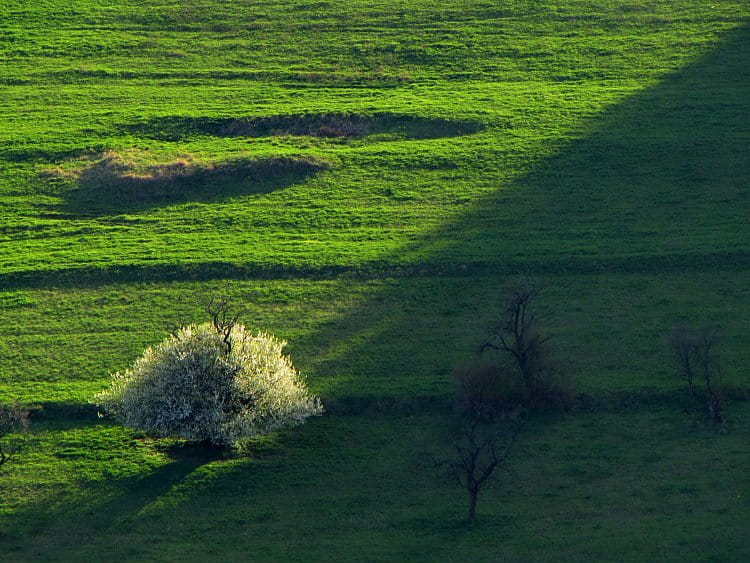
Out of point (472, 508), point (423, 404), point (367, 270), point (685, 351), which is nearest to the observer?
point (472, 508)

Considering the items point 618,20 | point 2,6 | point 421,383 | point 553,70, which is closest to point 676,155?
point 553,70

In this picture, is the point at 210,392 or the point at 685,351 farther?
the point at 685,351

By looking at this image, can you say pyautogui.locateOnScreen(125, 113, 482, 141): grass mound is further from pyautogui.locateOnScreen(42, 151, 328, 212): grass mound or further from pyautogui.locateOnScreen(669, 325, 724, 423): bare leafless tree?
pyautogui.locateOnScreen(669, 325, 724, 423): bare leafless tree

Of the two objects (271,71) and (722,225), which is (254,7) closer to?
(271,71)

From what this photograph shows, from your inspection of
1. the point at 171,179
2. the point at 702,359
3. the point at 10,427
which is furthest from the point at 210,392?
the point at 171,179

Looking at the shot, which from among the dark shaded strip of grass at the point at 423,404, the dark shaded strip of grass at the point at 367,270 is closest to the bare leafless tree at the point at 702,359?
the dark shaded strip of grass at the point at 423,404

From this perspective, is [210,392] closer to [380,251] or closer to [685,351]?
[380,251]

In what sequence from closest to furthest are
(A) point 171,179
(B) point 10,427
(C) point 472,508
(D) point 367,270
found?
(C) point 472,508 < (B) point 10,427 < (D) point 367,270 < (A) point 171,179

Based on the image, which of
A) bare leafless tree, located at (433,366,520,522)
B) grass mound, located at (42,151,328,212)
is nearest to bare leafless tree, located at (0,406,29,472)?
bare leafless tree, located at (433,366,520,522)
